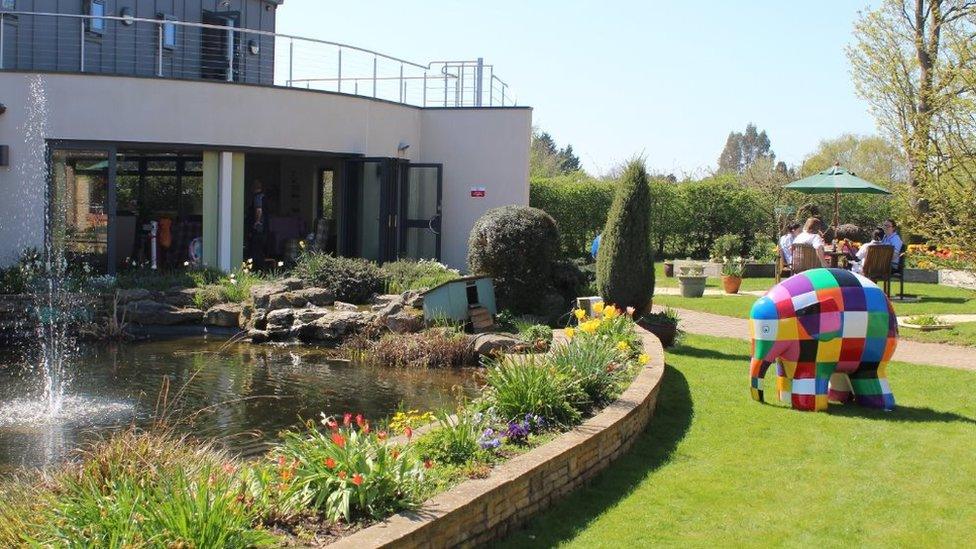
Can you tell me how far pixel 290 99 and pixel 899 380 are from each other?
1248 centimetres

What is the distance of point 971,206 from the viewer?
1376cm

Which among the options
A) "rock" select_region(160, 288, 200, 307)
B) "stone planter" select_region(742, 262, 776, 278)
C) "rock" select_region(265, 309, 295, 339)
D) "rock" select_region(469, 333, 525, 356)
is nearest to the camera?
"rock" select_region(469, 333, 525, 356)

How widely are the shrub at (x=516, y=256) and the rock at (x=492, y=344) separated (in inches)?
97.7

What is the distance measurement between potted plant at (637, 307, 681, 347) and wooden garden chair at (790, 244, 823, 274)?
4661mm

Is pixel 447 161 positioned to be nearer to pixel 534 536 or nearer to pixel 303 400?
pixel 303 400

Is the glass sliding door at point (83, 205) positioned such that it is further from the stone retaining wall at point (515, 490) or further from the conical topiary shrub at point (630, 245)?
the stone retaining wall at point (515, 490)

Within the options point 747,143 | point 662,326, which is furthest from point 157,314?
point 747,143

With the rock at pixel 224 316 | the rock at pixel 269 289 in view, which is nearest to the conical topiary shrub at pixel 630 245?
the rock at pixel 269 289

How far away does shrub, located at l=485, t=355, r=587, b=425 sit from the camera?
759 centimetres

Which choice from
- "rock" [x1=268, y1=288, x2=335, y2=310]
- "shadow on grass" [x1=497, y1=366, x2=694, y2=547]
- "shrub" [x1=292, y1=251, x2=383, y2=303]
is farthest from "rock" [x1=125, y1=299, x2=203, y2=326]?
"shadow on grass" [x1=497, y1=366, x2=694, y2=547]

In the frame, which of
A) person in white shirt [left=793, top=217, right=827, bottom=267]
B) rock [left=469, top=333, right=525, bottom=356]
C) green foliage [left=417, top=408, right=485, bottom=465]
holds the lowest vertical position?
rock [left=469, top=333, right=525, bottom=356]

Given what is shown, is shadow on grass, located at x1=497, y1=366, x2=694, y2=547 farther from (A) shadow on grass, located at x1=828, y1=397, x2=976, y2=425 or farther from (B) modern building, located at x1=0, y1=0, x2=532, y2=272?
(B) modern building, located at x1=0, y1=0, x2=532, y2=272

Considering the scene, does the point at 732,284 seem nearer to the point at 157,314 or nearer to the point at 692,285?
the point at 692,285

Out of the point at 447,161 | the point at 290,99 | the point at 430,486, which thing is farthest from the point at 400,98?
the point at 430,486
